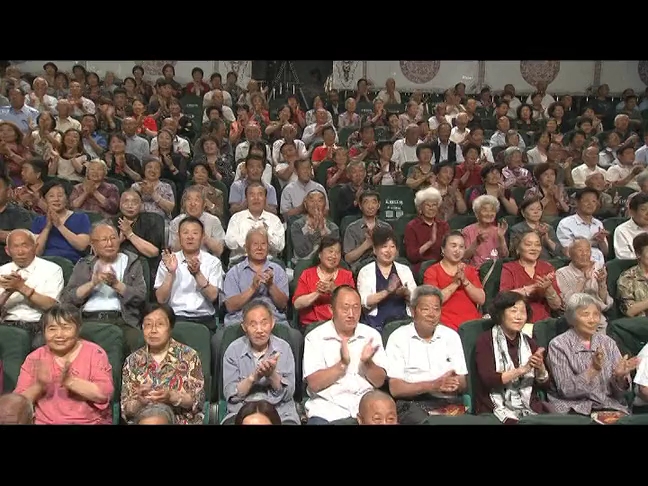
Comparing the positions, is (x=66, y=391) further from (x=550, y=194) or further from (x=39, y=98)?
(x=39, y=98)

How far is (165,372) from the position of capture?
291 cm

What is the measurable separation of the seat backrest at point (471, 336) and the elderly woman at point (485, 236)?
856mm

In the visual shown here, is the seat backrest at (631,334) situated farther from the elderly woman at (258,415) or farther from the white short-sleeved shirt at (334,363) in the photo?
the elderly woman at (258,415)

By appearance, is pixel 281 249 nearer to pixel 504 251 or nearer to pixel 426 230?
pixel 426 230

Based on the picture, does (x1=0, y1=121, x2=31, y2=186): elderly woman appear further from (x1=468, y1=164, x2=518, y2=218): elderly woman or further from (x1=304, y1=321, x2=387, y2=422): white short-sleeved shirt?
(x1=468, y1=164, x2=518, y2=218): elderly woman

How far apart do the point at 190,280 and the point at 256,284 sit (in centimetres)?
36

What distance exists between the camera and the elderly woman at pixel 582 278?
12.4 feet

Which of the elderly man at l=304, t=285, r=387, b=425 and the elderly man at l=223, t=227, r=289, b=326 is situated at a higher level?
the elderly man at l=223, t=227, r=289, b=326

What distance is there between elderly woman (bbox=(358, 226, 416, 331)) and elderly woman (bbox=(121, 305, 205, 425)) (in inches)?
39.3

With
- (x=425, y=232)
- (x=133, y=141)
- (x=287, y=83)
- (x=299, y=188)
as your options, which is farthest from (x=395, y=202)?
(x=287, y=83)

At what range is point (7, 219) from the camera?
13.3ft

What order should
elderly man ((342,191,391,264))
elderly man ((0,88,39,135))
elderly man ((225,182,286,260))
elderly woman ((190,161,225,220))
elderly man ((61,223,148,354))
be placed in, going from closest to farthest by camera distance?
elderly man ((61,223,148,354)) < elderly man ((342,191,391,264)) < elderly man ((225,182,286,260)) < elderly woman ((190,161,225,220)) < elderly man ((0,88,39,135))

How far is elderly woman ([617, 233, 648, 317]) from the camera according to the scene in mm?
3754

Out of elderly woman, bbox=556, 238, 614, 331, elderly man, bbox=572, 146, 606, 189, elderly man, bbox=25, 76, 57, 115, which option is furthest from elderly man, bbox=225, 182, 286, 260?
elderly man, bbox=25, 76, 57, 115
